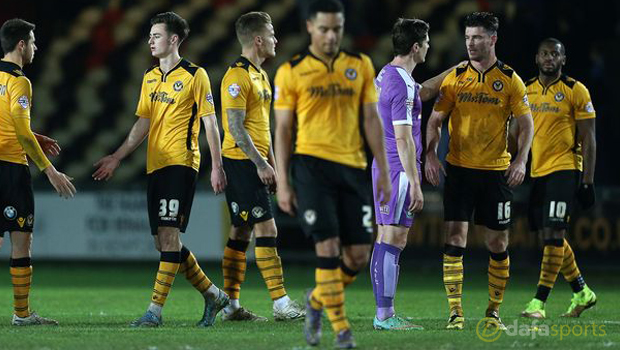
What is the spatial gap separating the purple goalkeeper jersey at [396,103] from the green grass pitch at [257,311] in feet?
4.25

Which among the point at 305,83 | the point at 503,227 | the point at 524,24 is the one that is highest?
the point at 524,24

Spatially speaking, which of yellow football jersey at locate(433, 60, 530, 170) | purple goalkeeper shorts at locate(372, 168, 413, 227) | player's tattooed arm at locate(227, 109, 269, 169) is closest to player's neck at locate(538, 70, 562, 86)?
yellow football jersey at locate(433, 60, 530, 170)

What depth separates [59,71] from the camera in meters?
20.9

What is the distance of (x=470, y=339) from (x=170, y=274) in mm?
2268

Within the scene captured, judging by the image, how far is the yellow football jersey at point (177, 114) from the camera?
8.22 meters

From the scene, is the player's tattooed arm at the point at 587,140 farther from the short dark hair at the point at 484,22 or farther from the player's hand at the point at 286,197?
the player's hand at the point at 286,197

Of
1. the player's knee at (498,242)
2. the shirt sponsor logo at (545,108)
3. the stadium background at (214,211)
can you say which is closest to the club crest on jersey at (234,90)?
the stadium background at (214,211)

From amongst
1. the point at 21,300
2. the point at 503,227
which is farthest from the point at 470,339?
the point at 21,300

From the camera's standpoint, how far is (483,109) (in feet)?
26.7

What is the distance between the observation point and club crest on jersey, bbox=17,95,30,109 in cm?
809

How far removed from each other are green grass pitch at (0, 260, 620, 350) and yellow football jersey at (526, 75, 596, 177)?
132cm

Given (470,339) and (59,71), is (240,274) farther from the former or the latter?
(59,71)

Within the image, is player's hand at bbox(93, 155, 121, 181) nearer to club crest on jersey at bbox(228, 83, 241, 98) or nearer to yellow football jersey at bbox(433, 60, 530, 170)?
club crest on jersey at bbox(228, 83, 241, 98)

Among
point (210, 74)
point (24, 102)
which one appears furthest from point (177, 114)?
point (210, 74)
